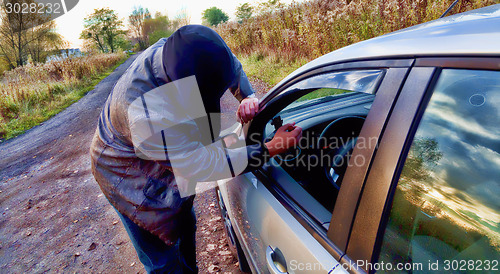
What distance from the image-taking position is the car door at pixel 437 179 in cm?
68

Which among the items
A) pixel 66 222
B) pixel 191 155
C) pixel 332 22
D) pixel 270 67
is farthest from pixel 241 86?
pixel 270 67

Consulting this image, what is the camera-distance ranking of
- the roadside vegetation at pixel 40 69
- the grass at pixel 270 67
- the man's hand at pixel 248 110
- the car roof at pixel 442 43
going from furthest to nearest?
1. the roadside vegetation at pixel 40 69
2. the grass at pixel 270 67
3. the man's hand at pixel 248 110
4. the car roof at pixel 442 43

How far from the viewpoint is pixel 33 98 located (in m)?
10.6

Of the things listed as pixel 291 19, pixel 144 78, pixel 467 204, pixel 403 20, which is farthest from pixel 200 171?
pixel 291 19

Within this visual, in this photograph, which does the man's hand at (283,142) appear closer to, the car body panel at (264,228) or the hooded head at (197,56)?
the car body panel at (264,228)

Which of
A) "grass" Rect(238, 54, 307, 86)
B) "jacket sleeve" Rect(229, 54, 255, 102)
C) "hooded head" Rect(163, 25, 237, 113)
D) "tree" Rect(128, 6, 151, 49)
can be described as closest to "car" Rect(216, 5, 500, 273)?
"hooded head" Rect(163, 25, 237, 113)

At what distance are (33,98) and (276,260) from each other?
13.1 m

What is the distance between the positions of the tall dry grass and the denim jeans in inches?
170

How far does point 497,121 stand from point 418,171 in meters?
0.23

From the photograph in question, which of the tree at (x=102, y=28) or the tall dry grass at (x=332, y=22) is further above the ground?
the tree at (x=102, y=28)

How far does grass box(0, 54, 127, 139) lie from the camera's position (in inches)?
342

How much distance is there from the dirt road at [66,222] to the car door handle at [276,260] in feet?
4.25

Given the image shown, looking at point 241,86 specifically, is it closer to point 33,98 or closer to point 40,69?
point 33,98

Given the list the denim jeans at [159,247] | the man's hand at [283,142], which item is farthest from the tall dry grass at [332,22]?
the denim jeans at [159,247]
